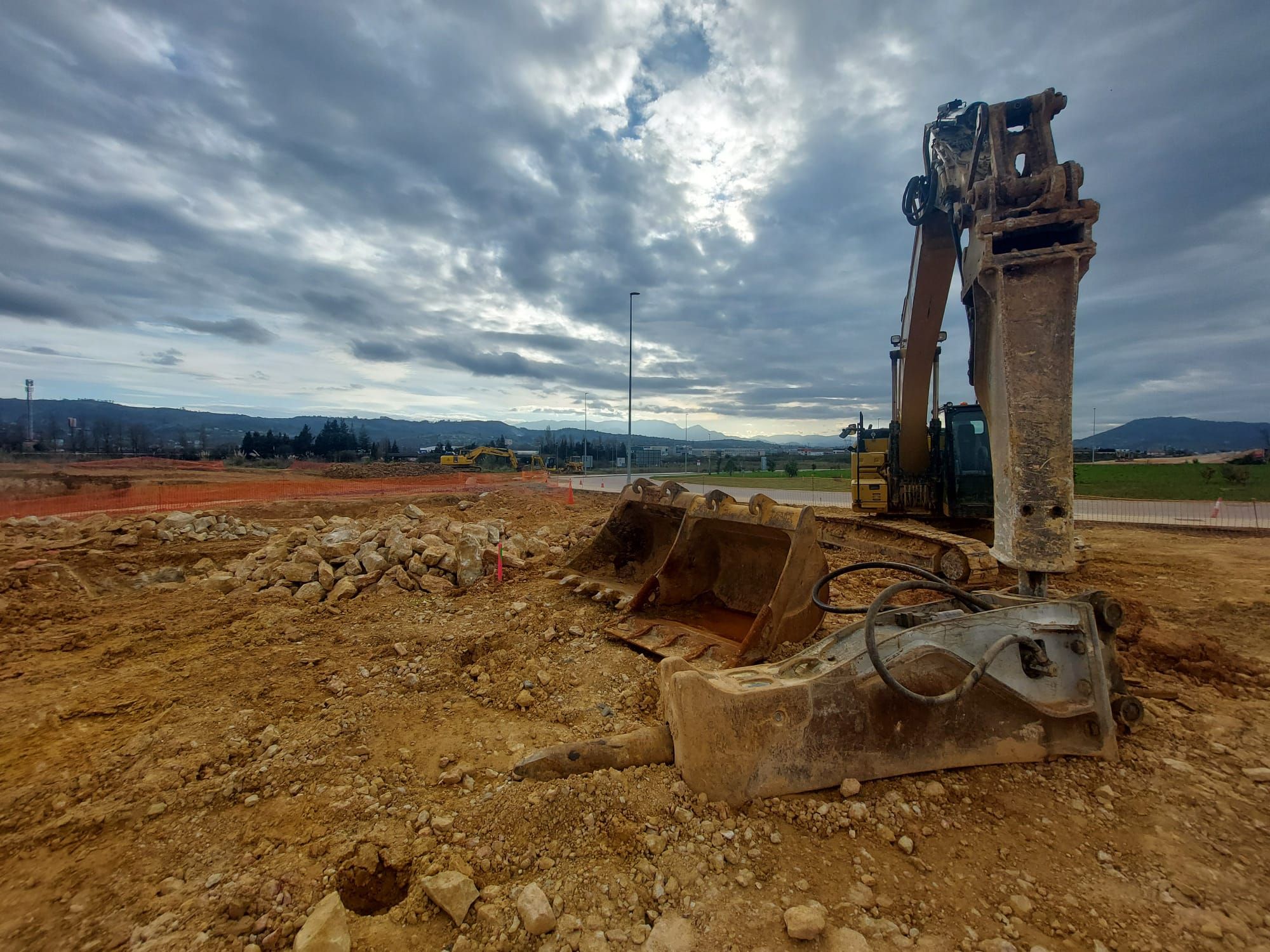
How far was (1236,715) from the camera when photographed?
141 inches

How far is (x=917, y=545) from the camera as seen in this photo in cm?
700

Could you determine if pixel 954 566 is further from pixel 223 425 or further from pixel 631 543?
pixel 223 425

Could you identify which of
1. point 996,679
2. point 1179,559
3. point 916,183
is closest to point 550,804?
point 996,679

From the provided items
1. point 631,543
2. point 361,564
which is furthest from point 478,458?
point 631,543

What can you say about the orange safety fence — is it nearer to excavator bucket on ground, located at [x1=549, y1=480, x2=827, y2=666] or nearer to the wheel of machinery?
excavator bucket on ground, located at [x1=549, y1=480, x2=827, y2=666]

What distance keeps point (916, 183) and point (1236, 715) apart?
5.15 metres

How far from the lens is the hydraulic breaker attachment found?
2621 mm

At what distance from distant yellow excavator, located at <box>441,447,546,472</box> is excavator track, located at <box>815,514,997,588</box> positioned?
32627 millimetres

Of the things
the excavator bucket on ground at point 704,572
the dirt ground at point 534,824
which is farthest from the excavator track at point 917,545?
the dirt ground at point 534,824

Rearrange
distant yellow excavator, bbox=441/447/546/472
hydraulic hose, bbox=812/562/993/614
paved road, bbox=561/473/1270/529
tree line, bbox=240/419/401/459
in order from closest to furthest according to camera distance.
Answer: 1. hydraulic hose, bbox=812/562/993/614
2. paved road, bbox=561/473/1270/529
3. distant yellow excavator, bbox=441/447/546/472
4. tree line, bbox=240/419/401/459

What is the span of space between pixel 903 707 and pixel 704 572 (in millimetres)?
2941

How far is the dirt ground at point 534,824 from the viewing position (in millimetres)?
2049

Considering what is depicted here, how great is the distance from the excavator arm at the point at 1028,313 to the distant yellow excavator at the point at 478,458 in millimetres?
36608

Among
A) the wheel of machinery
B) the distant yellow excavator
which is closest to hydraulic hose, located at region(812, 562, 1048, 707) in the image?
the wheel of machinery
